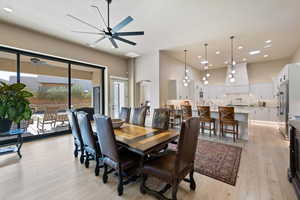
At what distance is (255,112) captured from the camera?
7.19 meters

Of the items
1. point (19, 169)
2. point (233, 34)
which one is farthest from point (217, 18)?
point (19, 169)

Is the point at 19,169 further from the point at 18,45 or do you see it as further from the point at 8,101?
the point at 18,45

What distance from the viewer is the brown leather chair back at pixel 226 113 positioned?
403cm

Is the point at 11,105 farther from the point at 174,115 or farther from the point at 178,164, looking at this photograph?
the point at 174,115

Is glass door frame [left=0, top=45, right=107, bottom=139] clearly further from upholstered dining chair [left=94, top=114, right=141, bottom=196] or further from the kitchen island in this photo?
the kitchen island

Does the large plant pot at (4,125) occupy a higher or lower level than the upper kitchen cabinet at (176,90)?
lower

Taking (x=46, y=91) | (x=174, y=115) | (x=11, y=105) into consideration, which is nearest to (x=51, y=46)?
(x=46, y=91)

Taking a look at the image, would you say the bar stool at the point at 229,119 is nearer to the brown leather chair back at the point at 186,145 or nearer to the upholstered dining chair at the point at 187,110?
the upholstered dining chair at the point at 187,110

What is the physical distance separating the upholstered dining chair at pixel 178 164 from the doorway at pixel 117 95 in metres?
4.93

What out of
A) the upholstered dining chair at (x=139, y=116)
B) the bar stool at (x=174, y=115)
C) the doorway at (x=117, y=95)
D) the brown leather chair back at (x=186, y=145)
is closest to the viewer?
the brown leather chair back at (x=186, y=145)

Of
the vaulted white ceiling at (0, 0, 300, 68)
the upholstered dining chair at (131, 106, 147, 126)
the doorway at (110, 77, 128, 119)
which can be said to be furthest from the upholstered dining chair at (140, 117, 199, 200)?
the doorway at (110, 77, 128, 119)

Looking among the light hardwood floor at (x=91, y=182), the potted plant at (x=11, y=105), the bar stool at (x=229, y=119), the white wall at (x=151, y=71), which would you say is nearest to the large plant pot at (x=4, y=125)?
the potted plant at (x=11, y=105)

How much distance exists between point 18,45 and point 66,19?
1661mm

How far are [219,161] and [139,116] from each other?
78.7 inches
